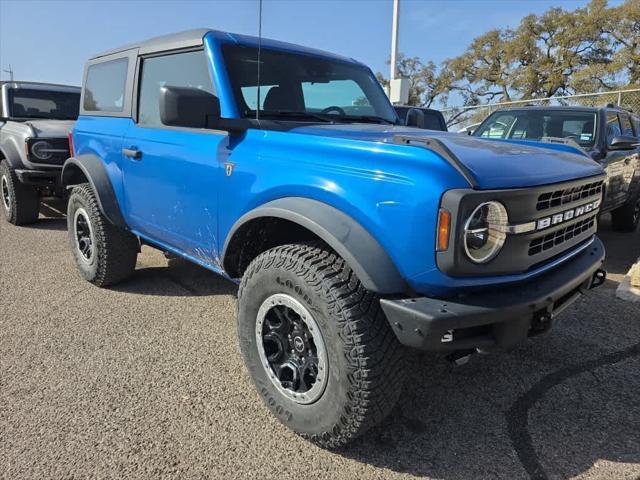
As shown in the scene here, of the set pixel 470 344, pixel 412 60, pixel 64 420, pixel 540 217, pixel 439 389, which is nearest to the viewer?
pixel 470 344

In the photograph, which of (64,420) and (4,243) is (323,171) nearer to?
(64,420)

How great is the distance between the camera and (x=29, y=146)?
6059 mm

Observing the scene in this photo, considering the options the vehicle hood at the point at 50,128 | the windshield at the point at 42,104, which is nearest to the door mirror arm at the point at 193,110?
the vehicle hood at the point at 50,128

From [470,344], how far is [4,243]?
5753 mm

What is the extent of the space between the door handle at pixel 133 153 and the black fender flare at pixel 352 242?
5.24ft

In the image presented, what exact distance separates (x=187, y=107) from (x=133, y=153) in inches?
46.5

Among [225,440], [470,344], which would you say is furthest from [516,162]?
[225,440]

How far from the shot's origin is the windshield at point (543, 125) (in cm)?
570

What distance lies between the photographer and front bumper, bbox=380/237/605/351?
5.88 ft

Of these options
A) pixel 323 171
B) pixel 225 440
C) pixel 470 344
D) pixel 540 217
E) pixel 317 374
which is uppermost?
pixel 323 171

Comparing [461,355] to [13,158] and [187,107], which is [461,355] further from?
[13,158]

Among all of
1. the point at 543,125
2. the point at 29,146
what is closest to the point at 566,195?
the point at 543,125

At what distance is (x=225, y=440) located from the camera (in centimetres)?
228

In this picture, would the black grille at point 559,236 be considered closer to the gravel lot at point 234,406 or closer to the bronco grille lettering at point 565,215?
the bronco grille lettering at point 565,215
